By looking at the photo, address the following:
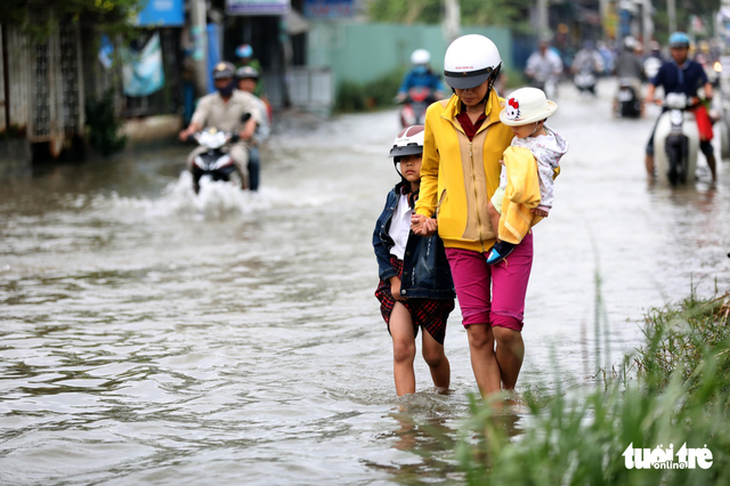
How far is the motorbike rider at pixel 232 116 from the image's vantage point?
38.7 feet

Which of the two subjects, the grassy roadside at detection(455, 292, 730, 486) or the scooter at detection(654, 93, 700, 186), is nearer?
the grassy roadside at detection(455, 292, 730, 486)

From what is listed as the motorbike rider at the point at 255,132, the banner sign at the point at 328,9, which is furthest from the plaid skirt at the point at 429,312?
the banner sign at the point at 328,9

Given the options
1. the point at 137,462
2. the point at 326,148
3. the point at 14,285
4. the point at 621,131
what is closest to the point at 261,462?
the point at 137,462

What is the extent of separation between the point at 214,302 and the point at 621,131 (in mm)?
15785

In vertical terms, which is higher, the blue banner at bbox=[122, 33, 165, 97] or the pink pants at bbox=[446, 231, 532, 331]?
the blue banner at bbox=[122, 33, 165, 97]

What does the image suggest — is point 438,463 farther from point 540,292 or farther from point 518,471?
point 540,292

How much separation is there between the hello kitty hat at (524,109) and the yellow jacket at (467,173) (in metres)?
0.16

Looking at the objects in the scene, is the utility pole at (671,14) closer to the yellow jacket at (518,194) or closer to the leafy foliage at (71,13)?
the leafy foliage at (71,13)

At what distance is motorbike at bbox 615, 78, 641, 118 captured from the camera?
24.8 metres

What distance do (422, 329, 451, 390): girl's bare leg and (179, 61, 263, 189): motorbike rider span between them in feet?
22.8

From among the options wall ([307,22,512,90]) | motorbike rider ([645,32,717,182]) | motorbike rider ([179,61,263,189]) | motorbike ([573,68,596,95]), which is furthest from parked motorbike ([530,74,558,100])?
motorbike rider ([179,61,263,189])

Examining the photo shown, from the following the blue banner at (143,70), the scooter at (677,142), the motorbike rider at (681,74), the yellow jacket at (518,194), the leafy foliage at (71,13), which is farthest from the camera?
the blue banner at (143,70)

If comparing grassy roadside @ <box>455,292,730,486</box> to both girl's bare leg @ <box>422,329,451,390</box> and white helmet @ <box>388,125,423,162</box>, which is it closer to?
girl's bare leg @ <box>422,329,451,390</box>

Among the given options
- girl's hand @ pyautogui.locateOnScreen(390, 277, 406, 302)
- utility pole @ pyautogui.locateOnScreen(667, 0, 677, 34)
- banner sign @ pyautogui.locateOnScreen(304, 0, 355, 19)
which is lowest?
girl's hand @ pyautogui.locateOnScreen(390, 277, 406, 302)
